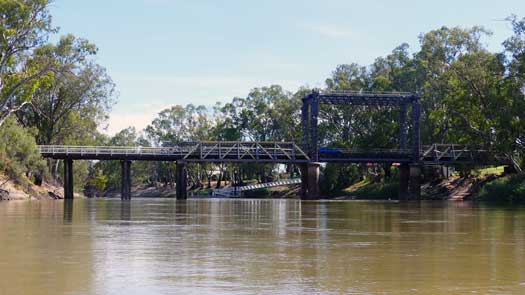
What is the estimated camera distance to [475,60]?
252 feet

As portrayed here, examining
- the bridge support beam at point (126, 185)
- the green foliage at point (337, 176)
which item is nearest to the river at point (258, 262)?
the bridge support beam at point (126, 185)

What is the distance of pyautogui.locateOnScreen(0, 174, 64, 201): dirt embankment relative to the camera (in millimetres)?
71375

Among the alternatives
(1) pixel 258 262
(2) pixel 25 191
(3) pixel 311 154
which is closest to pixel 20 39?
(2) pixel 25 191

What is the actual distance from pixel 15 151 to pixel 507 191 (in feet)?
147

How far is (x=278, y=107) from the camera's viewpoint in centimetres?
13262

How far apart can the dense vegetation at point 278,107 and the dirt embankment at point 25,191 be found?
1.94 meters

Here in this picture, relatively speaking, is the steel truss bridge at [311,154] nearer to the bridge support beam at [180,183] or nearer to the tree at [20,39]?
the bridge support beam at [180,183]

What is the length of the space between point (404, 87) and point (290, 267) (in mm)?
93812

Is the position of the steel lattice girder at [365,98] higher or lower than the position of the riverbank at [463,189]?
higher

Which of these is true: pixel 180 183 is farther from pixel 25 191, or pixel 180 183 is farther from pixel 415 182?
pixel 415 182

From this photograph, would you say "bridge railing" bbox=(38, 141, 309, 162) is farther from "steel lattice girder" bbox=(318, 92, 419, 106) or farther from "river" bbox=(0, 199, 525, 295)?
"river" bbox=(0, 199, 525, 295)

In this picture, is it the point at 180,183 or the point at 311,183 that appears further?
the point at 180,183

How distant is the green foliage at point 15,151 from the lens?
66.9 metres

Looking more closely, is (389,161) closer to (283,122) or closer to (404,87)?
(404,87)
